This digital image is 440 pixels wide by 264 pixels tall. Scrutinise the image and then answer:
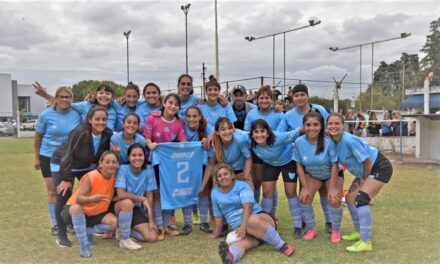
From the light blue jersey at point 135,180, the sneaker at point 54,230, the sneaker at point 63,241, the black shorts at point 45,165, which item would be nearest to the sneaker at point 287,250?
the light blue jersey at point 135,180

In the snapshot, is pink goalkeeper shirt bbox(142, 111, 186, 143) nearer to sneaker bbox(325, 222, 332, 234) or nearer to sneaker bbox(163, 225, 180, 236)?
sneaker bbox(163, 225, 180, 236)

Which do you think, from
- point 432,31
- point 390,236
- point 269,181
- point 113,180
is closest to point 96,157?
point 113,180

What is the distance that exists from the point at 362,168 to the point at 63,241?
3.72 meters

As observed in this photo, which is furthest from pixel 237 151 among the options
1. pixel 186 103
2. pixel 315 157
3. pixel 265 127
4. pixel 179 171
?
pixel 186 103

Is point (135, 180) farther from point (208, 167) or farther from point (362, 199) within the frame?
point (362, 199)

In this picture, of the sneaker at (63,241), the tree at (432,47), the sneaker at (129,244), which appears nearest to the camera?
the sneaker at (129,244)

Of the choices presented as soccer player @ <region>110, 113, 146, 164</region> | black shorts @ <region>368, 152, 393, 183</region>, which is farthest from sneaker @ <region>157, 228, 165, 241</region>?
black shorts @ <region>368, 152, 393, 183</region>

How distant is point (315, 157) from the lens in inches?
196

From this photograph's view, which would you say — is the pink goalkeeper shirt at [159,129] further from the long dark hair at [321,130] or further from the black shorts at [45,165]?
the long dark hair at [321,130]

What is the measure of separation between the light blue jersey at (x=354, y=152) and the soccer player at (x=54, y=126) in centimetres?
342

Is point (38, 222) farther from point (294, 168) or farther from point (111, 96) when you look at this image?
point (294, 168)

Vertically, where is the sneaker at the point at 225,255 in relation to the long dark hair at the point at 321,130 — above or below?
below

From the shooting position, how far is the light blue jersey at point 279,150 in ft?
16.9

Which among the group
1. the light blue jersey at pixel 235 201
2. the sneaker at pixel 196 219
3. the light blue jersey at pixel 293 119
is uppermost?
the light blue jersey at pixel 293 119
